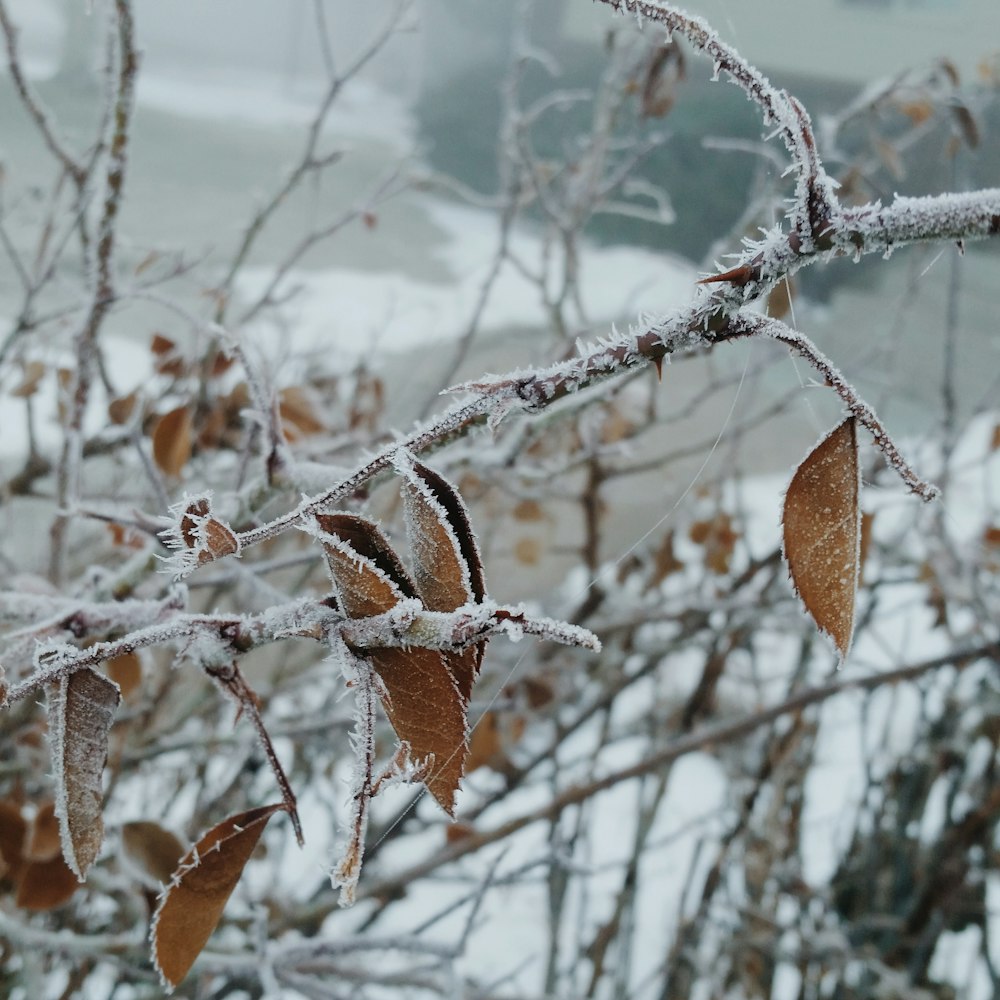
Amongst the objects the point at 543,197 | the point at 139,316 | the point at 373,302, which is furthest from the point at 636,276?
the point at 543,197

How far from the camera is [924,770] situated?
1022mm

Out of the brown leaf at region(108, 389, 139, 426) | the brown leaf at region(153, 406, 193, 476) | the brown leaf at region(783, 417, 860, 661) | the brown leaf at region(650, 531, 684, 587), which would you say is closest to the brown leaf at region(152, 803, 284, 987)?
the brown leaf at region(783, 417, 860, 661)

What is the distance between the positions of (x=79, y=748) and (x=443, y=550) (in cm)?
10

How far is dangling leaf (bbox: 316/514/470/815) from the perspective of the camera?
20cm

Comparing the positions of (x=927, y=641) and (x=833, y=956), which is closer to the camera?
(x=833, y=956)

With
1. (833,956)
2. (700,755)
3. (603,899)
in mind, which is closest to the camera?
(833,956)

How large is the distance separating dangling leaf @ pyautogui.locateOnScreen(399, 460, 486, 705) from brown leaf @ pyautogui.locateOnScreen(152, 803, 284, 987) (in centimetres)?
8

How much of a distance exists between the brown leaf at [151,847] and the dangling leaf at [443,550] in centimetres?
27

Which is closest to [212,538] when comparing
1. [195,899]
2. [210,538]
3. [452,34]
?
[210,538]

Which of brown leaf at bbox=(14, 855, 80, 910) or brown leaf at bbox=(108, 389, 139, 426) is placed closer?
brown leaf at bbox=(14, 855, 80, 910)

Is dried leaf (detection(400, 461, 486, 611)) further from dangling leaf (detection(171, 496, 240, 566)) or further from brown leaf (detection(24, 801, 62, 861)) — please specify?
brown leaf (detection(24, 801, 62, 861))

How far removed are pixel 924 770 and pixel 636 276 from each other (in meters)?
1.91

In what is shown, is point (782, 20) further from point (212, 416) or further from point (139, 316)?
point (212, 416)

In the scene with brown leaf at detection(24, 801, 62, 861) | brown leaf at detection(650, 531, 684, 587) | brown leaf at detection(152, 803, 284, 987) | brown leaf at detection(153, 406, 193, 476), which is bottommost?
brown leaf at detection(152, 803, 284, 987)
